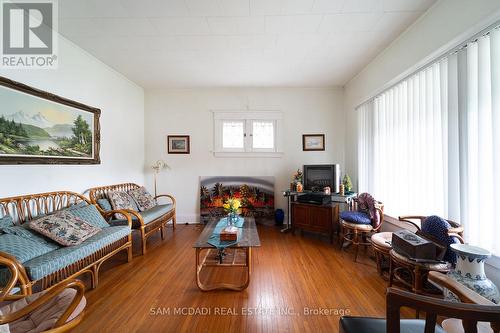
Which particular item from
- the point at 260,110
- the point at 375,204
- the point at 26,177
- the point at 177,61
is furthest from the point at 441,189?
the point at 26,177

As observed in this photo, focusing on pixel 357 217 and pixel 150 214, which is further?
pixel 150 214

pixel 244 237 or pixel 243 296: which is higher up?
pixel 244 237

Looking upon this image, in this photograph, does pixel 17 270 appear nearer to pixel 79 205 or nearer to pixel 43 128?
pixel 79 205

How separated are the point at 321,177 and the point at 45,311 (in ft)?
12.0

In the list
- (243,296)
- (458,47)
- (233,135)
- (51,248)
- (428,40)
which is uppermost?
(428,40)

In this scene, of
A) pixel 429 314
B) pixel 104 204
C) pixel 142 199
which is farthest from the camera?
pixel 142 199

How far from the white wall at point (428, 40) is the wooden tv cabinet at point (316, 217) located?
0.78 metres

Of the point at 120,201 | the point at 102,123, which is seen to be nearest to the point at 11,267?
the point at 120,201

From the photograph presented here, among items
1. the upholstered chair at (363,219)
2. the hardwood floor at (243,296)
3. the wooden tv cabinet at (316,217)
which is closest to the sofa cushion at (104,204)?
the hardwood floor at (243,296)

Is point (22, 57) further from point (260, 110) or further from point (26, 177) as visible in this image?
point (260, 110)

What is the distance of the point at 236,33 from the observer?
2.52 metres

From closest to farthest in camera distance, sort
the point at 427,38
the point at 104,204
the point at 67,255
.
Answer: the point at 67,255
the point at 427,38
the point at 104,204

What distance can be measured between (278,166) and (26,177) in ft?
12.9

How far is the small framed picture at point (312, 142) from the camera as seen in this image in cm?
440
